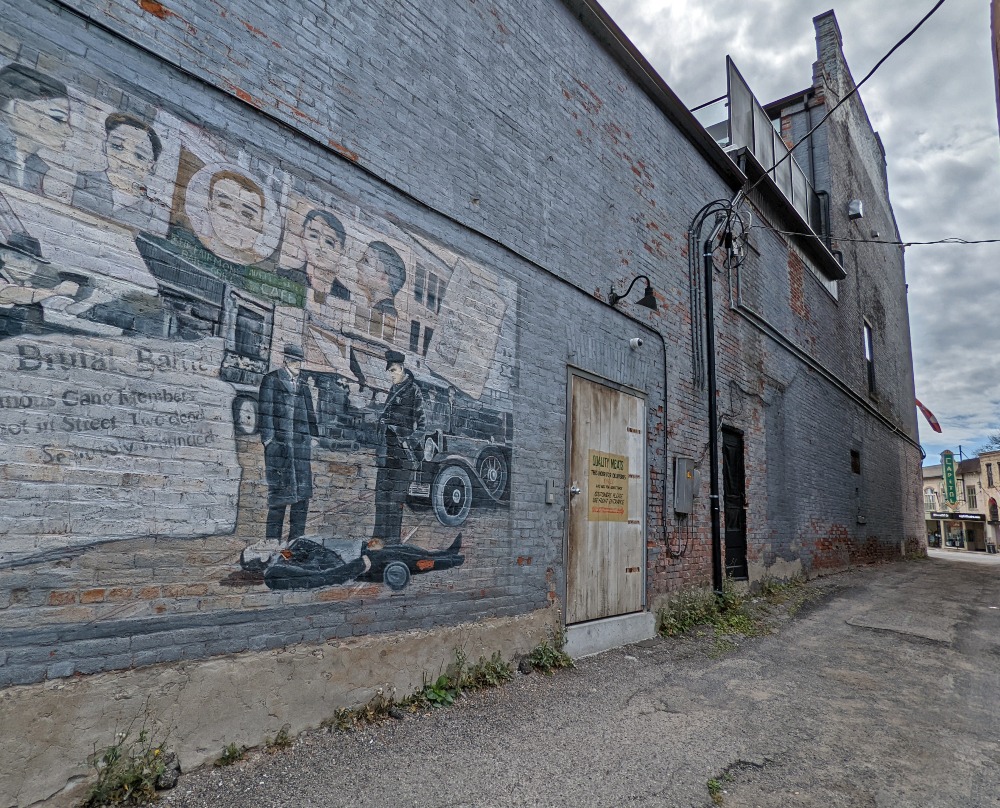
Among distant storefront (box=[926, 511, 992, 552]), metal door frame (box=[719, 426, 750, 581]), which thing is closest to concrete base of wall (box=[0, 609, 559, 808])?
metal door frame (box=[719, 426, 750, 581])

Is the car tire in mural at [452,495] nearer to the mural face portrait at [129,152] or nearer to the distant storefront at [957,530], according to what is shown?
the mural face portrait at [129,152]

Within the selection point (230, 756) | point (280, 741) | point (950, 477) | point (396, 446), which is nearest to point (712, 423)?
point (396, 446)

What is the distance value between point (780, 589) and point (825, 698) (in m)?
4.80

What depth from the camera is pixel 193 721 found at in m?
2.79

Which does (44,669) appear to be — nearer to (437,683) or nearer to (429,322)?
(437,683)

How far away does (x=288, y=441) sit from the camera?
10.8 ft

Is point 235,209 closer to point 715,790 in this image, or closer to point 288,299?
point 288,299

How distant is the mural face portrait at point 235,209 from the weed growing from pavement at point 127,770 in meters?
2.38

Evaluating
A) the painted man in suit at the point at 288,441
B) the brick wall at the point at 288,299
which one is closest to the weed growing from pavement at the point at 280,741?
the brick wall at the point at 288,299

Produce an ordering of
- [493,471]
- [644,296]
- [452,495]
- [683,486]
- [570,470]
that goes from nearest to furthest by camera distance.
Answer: [452,495] < [493,471] < [570,470] < [644,296] < [683,486]

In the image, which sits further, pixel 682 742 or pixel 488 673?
pixel 488 673

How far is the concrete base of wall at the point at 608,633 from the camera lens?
5117 mm

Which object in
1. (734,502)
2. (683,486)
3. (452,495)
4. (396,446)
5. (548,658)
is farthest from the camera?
(734,502)

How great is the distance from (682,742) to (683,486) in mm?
3647
